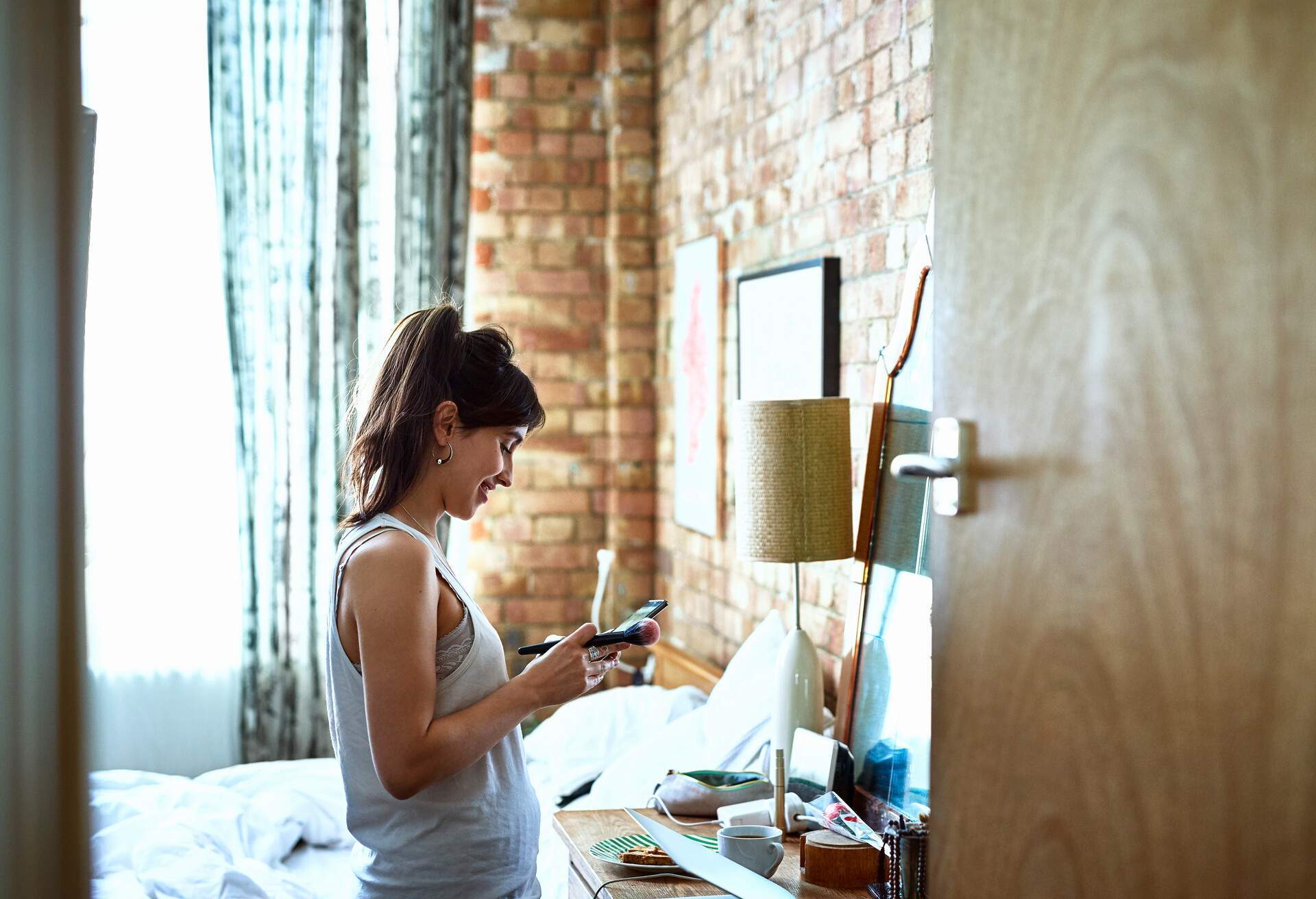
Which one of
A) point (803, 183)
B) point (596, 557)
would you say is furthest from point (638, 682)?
point (803, 183)

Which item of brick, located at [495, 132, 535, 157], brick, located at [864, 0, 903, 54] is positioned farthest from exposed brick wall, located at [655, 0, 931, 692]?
brick, located at [495, 132, 535, 157]

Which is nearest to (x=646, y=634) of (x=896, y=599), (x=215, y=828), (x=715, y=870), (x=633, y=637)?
(x=633, y=637)

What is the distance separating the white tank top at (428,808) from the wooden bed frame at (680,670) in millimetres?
1724

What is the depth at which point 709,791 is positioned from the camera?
2084 mm

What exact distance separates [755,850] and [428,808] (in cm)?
47

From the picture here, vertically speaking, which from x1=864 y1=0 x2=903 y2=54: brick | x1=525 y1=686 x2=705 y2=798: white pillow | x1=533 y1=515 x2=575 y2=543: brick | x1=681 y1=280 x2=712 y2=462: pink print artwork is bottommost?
x1=525 y1=686 x2=705 y2=798: white pillow

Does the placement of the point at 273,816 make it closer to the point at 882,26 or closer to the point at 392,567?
the point at 392,567

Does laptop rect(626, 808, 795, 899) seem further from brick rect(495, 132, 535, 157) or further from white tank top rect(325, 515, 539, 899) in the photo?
brick rect(495, 132, 535, 157)

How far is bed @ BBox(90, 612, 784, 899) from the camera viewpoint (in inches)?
96.4

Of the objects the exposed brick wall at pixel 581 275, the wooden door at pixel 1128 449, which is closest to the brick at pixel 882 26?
the wooden door at pixel 1128 449

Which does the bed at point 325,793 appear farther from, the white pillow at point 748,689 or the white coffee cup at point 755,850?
the white coffee cup at point 755,850

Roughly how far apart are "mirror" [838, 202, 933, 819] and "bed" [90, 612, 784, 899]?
0.28m

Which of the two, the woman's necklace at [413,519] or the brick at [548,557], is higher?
the woman's necklace at [413,519]

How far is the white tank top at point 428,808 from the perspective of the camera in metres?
1.57
